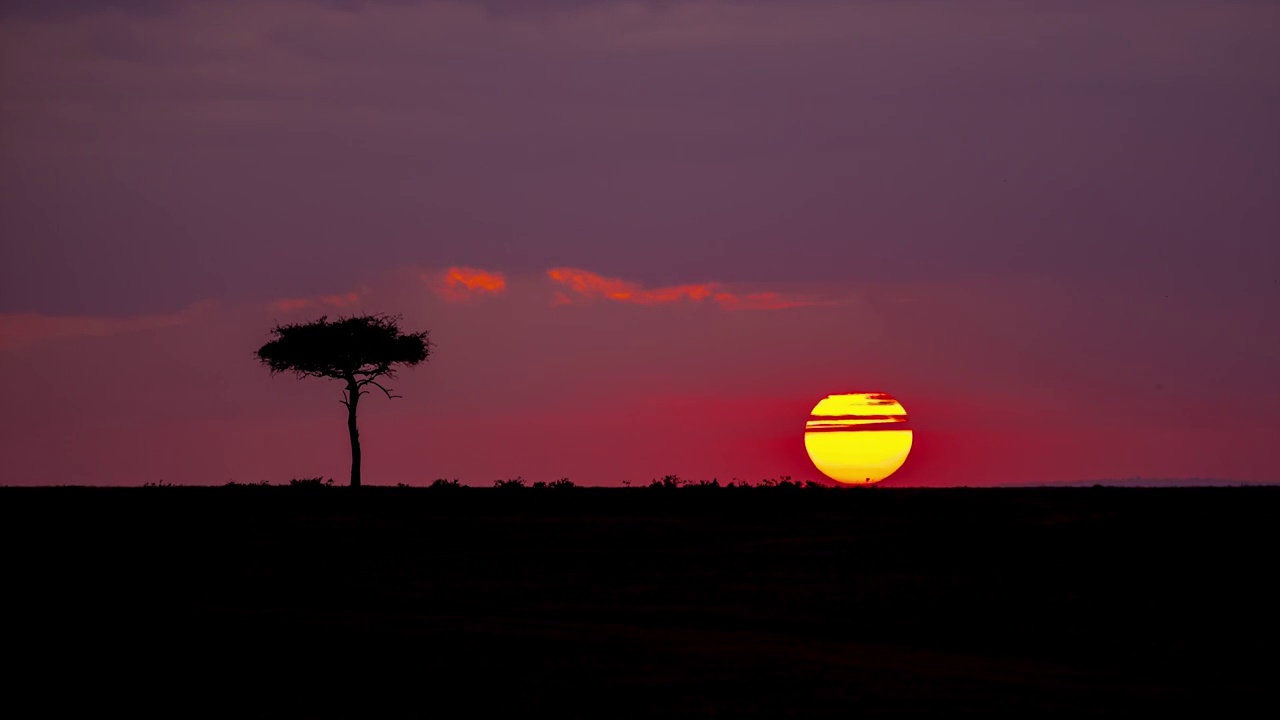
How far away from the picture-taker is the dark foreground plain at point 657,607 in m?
17.5

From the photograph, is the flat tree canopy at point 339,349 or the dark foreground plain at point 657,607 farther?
the flat tree canopy at point 339,349

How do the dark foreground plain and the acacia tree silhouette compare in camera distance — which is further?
the acacia tree silhouette

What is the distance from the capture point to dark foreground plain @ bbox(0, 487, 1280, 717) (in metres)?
17.5

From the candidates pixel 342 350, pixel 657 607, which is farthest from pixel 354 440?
pixel 657 607

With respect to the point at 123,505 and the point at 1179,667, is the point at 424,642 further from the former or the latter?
the point at 123,505

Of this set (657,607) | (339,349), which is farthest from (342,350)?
(657,607)

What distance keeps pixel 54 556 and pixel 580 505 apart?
17636 mm

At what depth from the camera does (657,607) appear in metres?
25.3

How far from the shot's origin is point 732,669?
18828 millimetres

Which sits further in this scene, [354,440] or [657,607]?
[354,440]

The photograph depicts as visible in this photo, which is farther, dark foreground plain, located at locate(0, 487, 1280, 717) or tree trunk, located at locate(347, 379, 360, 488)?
tree trunk, located at locate(347, 379, 360, 488)

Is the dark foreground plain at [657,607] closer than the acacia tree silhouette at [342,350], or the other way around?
the dark foreground plain at [657,607]

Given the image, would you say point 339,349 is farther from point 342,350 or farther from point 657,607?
point 657,607

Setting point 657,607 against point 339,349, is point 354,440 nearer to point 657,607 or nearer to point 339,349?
point 339,349
